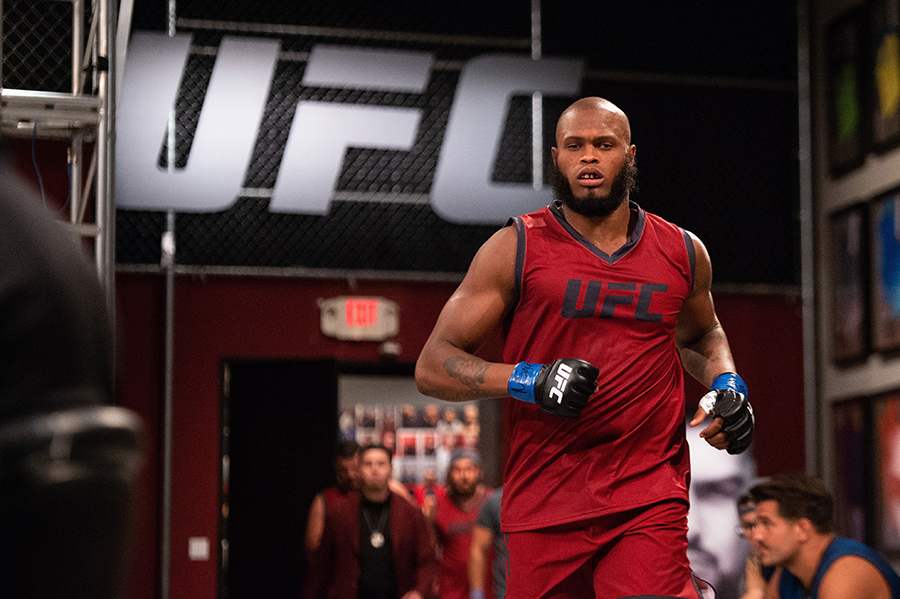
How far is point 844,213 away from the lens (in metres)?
9.12

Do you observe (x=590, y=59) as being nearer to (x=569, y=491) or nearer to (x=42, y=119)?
(x=42, y=119)

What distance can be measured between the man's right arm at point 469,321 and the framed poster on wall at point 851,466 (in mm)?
6525

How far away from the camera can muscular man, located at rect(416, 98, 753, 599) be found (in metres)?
2.71

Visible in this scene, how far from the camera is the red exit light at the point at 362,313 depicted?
8.84m

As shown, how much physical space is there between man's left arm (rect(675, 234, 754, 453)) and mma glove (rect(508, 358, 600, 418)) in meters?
0.29

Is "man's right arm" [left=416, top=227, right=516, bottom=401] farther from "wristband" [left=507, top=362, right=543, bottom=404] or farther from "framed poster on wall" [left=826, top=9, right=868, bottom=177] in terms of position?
"framed poster on wall" [left=826, top=9, right=868, bottom=177]

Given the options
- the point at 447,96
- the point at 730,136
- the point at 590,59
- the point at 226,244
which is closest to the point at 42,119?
the point at 226,244

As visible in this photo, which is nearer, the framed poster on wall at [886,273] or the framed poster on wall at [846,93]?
the framed poster on wall at [886,273]

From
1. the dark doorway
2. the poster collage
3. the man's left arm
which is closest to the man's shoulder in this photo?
the man's left arm

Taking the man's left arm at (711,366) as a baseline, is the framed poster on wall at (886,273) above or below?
above

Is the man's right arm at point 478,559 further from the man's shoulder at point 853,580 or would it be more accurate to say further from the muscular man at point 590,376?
the muscular man at point 590,376

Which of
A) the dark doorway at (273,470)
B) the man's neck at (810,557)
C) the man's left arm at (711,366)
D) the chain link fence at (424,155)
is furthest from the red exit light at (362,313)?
the man's left arm at (711,366)

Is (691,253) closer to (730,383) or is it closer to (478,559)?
(730,383)

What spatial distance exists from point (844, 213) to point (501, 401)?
3.06 m
